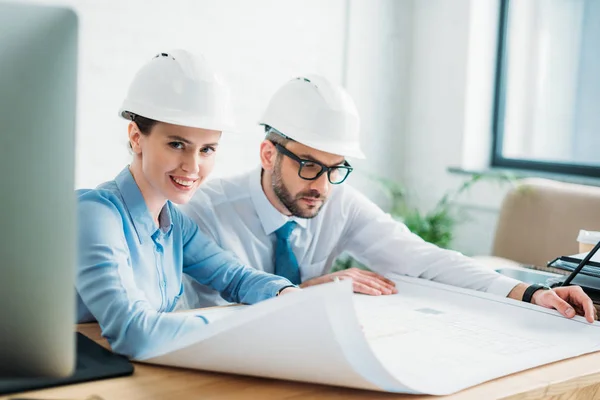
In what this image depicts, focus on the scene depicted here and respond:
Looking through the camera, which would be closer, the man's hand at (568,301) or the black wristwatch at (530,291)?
the man's hand at (568,301)

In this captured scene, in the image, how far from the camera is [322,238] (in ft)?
7.49

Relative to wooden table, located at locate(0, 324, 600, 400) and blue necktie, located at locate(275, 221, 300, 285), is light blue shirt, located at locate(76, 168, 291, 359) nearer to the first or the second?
wooden table, located at locate(0, 324, 600, 400)

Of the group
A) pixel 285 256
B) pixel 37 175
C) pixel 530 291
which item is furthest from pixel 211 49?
pixel 37 175

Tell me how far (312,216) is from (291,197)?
0.09 metres

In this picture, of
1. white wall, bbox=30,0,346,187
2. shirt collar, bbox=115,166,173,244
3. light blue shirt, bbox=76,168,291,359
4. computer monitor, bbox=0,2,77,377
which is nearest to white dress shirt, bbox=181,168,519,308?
light blue shirt, bbox=76,168,291,359

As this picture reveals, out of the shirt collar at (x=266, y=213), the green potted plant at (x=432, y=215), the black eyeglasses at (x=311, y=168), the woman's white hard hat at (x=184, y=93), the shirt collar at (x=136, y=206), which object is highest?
the woman's white hard hat at (x=184, y=93)

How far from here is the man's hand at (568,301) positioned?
5.23 feet

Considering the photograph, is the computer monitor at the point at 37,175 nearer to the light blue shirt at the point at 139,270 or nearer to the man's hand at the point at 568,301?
the light blue shirt at the point at 139,270

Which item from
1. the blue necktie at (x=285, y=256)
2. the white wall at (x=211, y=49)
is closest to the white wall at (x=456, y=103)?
the white wall at (x=211, y=49)

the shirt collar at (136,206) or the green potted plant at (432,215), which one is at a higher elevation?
the shirt collar at (136,206)

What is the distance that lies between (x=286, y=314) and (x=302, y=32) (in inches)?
125

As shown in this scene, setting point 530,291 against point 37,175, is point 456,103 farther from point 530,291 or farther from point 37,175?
point 37,175

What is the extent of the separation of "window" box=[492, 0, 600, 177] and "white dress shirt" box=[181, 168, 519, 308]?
2.06 metres

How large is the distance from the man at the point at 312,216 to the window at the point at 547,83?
210cm
